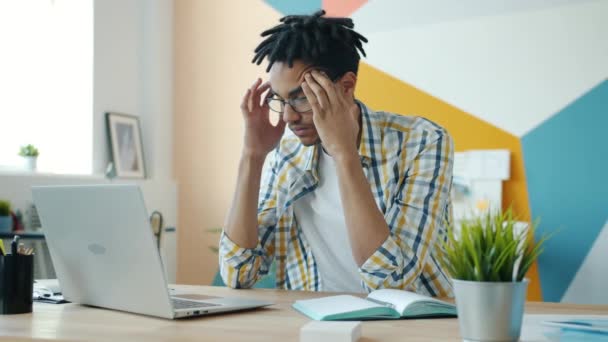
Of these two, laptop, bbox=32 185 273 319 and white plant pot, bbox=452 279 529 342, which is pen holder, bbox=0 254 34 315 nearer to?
laptop, bbox=32 185 273 319

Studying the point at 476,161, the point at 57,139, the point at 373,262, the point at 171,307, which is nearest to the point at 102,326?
the point at 171,307

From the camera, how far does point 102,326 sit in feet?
3.70

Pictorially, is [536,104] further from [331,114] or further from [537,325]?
[537,325]

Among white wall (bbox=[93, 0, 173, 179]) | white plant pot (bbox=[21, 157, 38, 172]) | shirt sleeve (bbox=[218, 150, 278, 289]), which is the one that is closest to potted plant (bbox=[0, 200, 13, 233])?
white plant pot (bbox=[21, 157, 38, 172])

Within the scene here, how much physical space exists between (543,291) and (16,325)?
115 inches

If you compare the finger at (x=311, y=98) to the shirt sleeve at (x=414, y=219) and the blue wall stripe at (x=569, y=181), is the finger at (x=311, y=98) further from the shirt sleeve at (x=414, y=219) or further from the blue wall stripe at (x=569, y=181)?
the blue wall stripe at (x=569, y=181)

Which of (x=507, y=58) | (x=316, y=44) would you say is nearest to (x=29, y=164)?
(x=316, y=44)

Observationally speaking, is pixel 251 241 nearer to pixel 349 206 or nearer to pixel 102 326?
pixel 349 206

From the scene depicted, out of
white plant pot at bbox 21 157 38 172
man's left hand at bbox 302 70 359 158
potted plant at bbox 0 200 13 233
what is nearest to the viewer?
man's left hand at bbox 302 70 359 158

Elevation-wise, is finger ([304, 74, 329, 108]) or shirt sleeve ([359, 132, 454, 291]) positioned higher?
finger ([304, 74, 329, 108])

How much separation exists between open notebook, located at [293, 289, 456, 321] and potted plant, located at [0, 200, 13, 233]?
2202mm

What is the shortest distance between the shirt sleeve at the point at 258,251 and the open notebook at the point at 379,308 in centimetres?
48

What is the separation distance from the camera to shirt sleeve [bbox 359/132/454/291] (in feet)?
4.98

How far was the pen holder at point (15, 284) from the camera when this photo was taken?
50.1 inches
